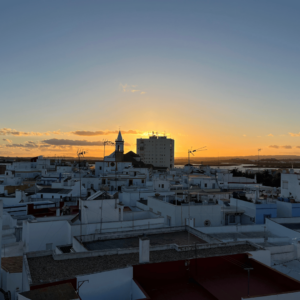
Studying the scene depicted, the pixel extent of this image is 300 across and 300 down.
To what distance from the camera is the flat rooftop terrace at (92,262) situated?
7.30 metres

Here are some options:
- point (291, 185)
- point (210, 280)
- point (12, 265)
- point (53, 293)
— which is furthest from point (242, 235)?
point (53, 293)

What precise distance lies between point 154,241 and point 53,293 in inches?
240

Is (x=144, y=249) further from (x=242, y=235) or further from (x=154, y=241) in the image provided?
(x=242, y=235)

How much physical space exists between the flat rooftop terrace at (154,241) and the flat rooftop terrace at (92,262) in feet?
6.02

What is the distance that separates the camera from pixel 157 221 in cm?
1539

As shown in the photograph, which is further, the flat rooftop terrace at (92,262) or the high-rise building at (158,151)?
the high-rise building at (158,151)

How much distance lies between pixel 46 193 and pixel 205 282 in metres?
22.6

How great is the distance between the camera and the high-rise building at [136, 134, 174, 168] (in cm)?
10419

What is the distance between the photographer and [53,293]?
5668 millimetres

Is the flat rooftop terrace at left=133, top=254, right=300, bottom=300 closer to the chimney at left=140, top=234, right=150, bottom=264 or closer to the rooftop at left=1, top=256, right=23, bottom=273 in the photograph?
the chimney at left=140, top=234, right=150, bottom=264

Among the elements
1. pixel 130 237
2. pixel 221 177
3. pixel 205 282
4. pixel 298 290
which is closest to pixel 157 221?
pixel 130 237

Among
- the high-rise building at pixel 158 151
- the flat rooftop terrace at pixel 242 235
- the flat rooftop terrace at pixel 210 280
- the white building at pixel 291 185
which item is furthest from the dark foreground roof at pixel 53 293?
the high-rise building at pixel 158 151

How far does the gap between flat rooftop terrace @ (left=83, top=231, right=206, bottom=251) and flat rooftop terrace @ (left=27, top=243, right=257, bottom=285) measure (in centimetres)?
183

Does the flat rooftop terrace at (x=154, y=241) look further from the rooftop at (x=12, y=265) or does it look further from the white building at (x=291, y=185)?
the white building at (x=291, y=185)
